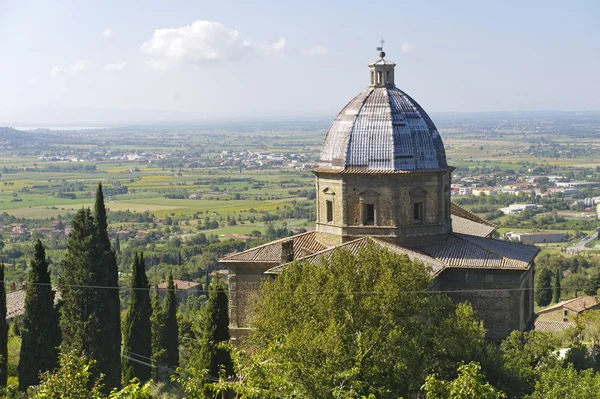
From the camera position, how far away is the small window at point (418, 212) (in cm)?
3350

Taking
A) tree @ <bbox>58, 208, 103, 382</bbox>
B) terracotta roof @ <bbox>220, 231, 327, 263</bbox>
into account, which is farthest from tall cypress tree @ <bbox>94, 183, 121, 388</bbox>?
terracotta roof @ <bbox>220, 231, 327, 263</bbox>

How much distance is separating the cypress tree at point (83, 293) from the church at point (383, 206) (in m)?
5.24

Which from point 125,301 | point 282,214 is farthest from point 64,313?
point 282,214

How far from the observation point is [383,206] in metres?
33.1

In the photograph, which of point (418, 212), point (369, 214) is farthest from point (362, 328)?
point (418, 212)

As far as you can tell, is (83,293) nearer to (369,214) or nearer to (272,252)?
(272,252)

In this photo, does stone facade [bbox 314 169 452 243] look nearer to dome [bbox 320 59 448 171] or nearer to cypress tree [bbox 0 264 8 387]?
dome [bbox 320 59 448 171]

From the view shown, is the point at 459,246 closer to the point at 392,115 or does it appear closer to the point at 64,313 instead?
the point at 392,115

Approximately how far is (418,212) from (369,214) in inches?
73.1

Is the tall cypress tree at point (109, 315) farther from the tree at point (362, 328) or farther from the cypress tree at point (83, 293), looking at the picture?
the tree at point (362, 328)

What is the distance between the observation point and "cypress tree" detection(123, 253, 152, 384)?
35.2 metres

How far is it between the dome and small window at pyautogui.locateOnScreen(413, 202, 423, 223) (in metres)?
1.42

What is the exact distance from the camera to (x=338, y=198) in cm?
3378

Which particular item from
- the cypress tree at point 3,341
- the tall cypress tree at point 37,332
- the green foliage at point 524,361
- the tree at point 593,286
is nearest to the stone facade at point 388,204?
the green foliage at point 524,361
